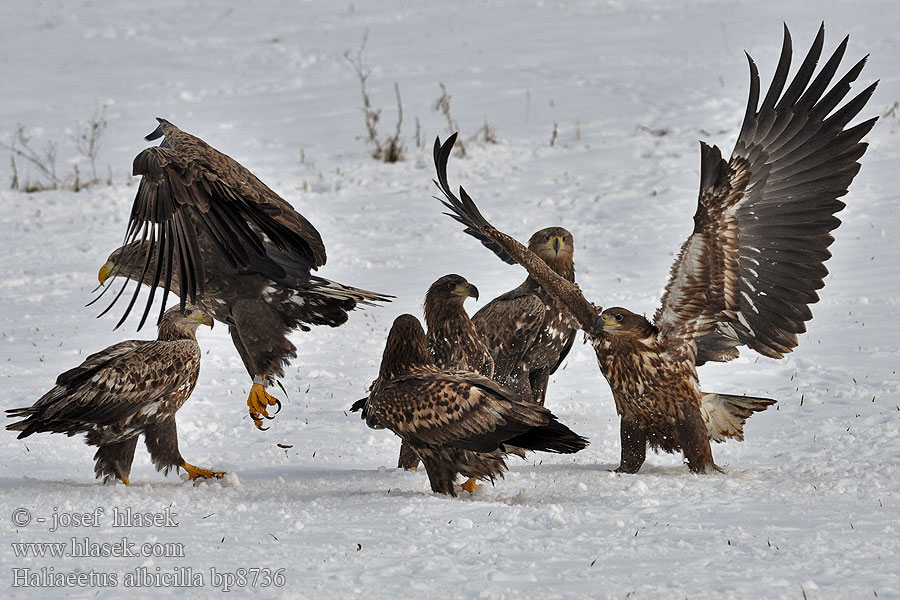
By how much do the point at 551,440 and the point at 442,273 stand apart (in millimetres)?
7356

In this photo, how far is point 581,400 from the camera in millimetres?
9125

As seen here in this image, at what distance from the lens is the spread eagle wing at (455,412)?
5859 mm

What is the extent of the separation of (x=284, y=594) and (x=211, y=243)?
3.60 meters

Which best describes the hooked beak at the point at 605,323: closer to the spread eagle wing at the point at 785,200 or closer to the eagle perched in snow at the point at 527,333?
the spread eagle wing at the point at 785,200

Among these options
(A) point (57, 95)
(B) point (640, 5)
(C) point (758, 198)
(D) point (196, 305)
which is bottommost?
(D) point (196, 305)

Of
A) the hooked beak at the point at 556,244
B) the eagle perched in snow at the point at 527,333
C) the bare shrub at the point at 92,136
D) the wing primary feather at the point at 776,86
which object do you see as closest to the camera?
the wing primary feather at the point at 776,86

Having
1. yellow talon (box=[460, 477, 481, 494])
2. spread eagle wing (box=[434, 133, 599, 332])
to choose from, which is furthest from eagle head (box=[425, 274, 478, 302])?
yellow talon (box=[460, 477, 481, 494])

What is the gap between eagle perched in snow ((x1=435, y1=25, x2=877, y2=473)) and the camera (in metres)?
6.50

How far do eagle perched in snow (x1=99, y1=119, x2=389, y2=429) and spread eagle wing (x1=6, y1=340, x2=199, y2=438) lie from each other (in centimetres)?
35

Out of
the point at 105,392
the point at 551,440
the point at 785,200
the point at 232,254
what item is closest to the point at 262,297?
the point at 232,254

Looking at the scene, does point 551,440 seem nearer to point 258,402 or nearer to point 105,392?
point 258,402

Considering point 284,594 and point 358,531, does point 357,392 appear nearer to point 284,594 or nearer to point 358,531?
point 358,531

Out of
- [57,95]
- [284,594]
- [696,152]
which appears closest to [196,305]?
[284,594]

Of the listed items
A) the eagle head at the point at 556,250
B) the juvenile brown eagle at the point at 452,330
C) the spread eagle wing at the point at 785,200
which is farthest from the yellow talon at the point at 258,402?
the spread eagle wing at the point at 785,200
